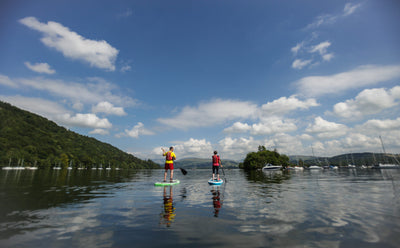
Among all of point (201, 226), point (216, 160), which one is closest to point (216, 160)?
point (216, 160)

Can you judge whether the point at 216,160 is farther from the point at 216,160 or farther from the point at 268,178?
the point at 268,178

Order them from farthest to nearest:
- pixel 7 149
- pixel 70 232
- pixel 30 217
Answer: pixel 7 149
pixel 30 217
pixel 70 232

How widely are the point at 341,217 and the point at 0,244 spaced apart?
10.7 m

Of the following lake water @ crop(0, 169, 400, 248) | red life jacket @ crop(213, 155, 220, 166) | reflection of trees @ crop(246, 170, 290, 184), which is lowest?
reflection of trees @ crop(246, 170, 290, 184)

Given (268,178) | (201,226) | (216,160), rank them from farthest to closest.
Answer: (268,178), (216,160), (201,226)

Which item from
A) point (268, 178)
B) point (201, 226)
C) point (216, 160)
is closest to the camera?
point (201, 226)

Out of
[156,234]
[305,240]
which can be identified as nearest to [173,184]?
[156,234]

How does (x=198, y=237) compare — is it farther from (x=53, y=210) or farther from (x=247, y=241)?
(x=53, y=210)

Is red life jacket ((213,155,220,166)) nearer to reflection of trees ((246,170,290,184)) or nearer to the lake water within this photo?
reflection of trees ((246,170,290,184))

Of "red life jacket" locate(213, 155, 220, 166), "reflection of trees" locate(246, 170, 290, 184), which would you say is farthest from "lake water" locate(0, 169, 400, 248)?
"reflection of trees" locate(246, 170, 290, 184)

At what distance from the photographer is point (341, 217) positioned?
7.11 metres

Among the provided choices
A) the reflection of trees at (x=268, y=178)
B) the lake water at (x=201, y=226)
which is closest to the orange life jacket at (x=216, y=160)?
the reflection of trees at (x=268, y=178)

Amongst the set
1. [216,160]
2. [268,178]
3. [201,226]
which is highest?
[216,160]

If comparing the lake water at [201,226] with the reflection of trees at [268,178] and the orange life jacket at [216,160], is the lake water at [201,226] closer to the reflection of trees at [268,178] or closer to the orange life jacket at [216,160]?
the orange life jacket at [216,160]
